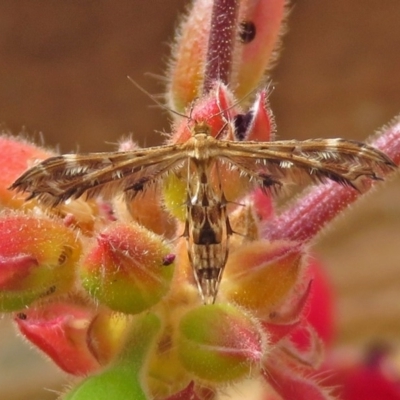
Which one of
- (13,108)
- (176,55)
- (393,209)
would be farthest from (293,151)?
(393,209)

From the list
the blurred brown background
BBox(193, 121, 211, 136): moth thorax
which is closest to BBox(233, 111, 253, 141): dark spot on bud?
BBox(193, 121, 211, 136): moth thorax

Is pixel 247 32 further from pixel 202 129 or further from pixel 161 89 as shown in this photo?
pixel 161 89

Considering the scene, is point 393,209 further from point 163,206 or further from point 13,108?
point 163,206

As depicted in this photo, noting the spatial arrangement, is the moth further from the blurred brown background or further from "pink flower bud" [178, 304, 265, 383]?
the blurred brown background

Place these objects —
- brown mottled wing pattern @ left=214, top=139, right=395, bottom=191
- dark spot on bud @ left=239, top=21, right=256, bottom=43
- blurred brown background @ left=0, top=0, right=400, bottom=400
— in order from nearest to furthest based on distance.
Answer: brown mottled wing pattern @ left=214, top=139, right=395, bottom=191 < dark spot on bud @ left=239, top=21, right=256, bottom=43 < blurred brown background @ left=0, top=0, right=400, bottom=400

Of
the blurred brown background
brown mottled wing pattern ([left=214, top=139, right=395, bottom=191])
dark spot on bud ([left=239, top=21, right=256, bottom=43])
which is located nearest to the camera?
brown mottled wing pattern ([left=214, top=139, right=395, bottom=191])

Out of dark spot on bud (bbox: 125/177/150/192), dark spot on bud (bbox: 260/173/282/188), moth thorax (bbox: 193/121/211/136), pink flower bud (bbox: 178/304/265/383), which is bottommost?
pink flower bud (bbox: 178/304/265/383)

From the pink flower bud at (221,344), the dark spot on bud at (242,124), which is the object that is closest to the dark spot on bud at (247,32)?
the dark spot on bud at (242,124)
